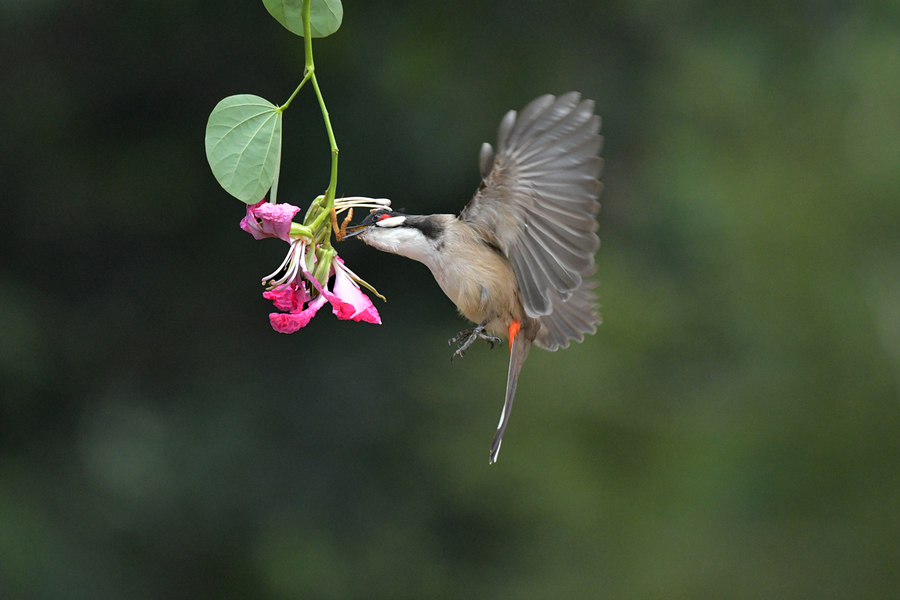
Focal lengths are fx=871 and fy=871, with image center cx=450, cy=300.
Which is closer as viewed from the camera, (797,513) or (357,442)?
(357,442)

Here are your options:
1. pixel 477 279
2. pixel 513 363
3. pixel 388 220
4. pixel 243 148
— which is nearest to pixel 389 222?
pixel 388 220

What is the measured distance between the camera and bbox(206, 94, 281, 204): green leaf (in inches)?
34.4

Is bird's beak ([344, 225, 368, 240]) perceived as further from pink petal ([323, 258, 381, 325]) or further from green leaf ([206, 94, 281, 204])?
green leaf ([206, 94, 281, 204])

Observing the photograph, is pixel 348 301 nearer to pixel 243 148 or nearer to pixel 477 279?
pixel 243 148

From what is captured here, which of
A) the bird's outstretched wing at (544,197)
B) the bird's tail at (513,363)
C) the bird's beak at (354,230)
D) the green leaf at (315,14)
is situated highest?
the green leaf at (315,14)

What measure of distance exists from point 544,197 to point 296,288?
39 centimetres

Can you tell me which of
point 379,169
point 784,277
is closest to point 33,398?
point 379,169

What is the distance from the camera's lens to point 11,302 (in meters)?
2.80

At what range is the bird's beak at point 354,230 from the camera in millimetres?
1234

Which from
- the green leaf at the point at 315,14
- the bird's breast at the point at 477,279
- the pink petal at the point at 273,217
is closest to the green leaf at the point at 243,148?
the pink petal at the point at 273,217

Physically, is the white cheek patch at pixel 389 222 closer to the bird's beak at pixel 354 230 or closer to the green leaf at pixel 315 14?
the bird's beak at pixel 354 230

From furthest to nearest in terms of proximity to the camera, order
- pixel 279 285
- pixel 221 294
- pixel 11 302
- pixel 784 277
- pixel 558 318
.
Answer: pixel 784 277, pixel 221 294, pixel 11 302, pixel 558 318, pixel 279 285

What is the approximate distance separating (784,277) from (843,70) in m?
0.92

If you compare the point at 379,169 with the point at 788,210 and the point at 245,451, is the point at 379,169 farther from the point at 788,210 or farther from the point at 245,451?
the point at 788,210
